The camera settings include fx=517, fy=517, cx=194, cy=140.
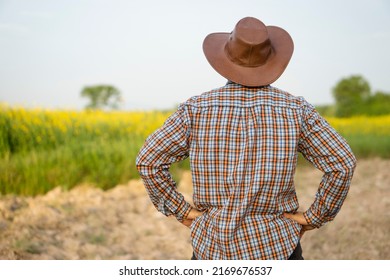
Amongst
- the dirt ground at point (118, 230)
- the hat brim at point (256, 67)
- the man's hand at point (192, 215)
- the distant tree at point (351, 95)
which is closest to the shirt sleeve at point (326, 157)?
the hat brim at point (256, 67)

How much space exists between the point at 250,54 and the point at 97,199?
10.6 feet

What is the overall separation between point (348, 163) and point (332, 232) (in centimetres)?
268

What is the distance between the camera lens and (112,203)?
15.2ft

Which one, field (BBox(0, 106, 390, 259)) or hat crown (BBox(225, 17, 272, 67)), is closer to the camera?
hat crown (BBox(225, 17, 272, 67))

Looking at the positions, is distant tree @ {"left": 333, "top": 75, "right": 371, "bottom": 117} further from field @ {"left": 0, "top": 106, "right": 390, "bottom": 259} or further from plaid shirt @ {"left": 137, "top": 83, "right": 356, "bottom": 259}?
plaid shirt @ {"left": 137, "top": 83, "right": 356, "bottom": 259}

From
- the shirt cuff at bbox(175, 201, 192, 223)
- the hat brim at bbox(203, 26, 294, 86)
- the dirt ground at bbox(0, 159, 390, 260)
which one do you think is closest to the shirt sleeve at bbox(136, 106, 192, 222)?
the shirt cuff at bbox(175, 201, 192, 223)

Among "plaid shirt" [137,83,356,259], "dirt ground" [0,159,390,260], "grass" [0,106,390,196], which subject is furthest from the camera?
"grass" [0,106,390,196]

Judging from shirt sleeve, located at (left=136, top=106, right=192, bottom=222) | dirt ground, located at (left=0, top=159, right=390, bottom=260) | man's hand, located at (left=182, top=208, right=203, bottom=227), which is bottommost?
dirt ground, located at (left=0, top=159, right=390, bottom=260)

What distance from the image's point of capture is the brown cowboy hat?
1624mm

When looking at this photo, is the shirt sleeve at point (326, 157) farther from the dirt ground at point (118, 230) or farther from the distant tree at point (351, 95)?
the distant tree at point (351, 95)

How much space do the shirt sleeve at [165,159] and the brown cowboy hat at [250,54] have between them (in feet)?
0.72

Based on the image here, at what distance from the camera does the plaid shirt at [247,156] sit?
157 centimetres

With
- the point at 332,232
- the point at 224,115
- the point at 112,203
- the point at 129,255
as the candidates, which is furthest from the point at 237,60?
the point at 112,203

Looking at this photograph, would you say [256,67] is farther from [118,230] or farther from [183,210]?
[118,230]
